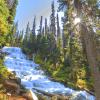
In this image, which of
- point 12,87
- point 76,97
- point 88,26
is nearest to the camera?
point 88,26

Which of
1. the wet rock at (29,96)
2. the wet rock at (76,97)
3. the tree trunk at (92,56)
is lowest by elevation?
the wet rock at (76,97)

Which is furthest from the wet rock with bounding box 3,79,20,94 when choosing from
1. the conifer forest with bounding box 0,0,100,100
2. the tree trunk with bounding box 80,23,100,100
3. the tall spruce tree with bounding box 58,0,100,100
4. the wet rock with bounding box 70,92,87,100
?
the tree trunk with bounding box 80,23,100,100

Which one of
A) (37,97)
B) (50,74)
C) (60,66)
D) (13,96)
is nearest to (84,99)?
(37,97)

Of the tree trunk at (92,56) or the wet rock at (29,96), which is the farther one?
the wet rock at (29,96)

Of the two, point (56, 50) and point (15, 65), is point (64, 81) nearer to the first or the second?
point (15, 65)

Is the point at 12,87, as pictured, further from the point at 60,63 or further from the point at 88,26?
the point at 60,63

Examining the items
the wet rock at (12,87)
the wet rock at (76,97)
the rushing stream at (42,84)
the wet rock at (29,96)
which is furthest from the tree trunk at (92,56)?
the rushing stream at (42,84)

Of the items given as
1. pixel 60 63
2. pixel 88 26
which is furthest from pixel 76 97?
pixel 60 63

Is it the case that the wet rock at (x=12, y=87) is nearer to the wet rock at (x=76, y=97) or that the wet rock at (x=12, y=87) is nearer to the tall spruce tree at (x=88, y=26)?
the wet rock at (x=76, y=97)

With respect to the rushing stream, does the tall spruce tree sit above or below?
above

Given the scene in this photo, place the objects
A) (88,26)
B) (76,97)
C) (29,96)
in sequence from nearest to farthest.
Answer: (88,26), (29,96), (76,97)

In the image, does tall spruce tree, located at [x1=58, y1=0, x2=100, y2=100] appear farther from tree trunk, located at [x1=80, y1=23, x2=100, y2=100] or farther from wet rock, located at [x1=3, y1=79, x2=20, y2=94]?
wet rock, located at [x1=3, y1=79, x2=20, y2=94]

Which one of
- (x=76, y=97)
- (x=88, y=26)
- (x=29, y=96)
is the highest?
(x=88, y=26)

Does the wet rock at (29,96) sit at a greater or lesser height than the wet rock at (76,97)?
greater
